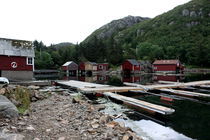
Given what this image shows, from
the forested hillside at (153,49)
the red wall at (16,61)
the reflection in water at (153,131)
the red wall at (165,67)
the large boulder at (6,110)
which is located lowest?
the reflection in water at (153,131)

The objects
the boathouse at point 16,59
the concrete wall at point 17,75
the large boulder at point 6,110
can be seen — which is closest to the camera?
the large boulder at point 6,110

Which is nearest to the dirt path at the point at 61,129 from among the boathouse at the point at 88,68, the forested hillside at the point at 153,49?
the boathouse at the point at 88,68

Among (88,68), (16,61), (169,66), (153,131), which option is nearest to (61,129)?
(153,131)

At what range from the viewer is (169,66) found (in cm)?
5438

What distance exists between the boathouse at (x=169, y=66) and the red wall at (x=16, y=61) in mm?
44752

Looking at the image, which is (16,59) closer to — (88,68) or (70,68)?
(70,68)

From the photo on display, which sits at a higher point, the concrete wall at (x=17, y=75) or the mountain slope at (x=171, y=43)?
the mountain slope at (x=171, y=43)

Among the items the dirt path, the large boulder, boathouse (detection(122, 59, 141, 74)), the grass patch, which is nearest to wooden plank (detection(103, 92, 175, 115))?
the dirt path

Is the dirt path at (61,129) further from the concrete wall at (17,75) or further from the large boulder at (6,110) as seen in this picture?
the concrete wall at (17,75)

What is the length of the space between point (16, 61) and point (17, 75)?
A: 1699 mm

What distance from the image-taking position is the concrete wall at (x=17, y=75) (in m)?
19.2

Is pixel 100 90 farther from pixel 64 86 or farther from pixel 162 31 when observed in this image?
pixel 162 31

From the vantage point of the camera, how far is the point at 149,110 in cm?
1023

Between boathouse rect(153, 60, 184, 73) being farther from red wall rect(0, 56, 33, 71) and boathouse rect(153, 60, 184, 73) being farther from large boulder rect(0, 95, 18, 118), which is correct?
large boulder rect(0, 95, 18, 118)
